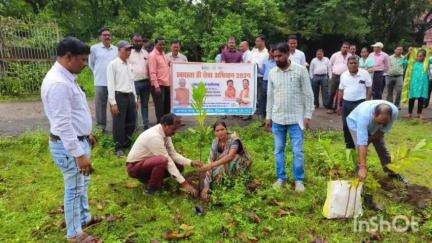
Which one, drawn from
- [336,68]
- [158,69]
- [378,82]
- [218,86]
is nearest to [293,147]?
[218,86]

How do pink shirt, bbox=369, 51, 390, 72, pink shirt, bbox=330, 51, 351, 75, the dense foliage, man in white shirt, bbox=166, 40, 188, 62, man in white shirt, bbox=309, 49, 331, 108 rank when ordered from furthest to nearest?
the dense foliage < pink shirt, bbox=369, 51, 390, 72 < man in white shirt, bbox=309, 49, 331, 108 < pink shirt, bbox=330, 51, 351, 75 < man in white shirt, bbox=166, 40, 188, 62

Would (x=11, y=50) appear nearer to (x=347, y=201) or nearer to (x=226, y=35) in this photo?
(x=226, y=35)

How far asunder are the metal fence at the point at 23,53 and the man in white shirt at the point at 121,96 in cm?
678

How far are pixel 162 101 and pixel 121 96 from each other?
1.69 meters

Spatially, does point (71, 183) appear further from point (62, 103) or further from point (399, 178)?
point (399, 178)

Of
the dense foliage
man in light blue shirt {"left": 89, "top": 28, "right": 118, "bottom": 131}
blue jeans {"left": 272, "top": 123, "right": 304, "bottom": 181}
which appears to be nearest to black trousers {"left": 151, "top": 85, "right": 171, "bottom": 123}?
man in light blue shirt {"left": 89, "top": 28, "right": 118, "bottom": 131}

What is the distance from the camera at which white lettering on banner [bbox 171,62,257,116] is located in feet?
28.3

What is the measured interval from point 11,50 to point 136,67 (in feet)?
21.4

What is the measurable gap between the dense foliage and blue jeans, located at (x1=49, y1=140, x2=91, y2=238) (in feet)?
34.3

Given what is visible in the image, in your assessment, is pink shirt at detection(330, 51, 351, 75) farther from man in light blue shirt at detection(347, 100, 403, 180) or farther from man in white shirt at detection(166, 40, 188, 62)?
man in light blue shirt at detection(347, 100, 403, 180)

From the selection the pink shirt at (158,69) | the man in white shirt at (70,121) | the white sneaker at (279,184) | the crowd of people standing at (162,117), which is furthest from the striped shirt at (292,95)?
the pink shirt at (158,69)

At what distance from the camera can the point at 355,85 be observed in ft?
23.8

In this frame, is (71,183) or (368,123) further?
(368,123)

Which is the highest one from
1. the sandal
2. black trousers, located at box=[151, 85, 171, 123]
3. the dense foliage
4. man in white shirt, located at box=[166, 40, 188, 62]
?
the dense foliage
